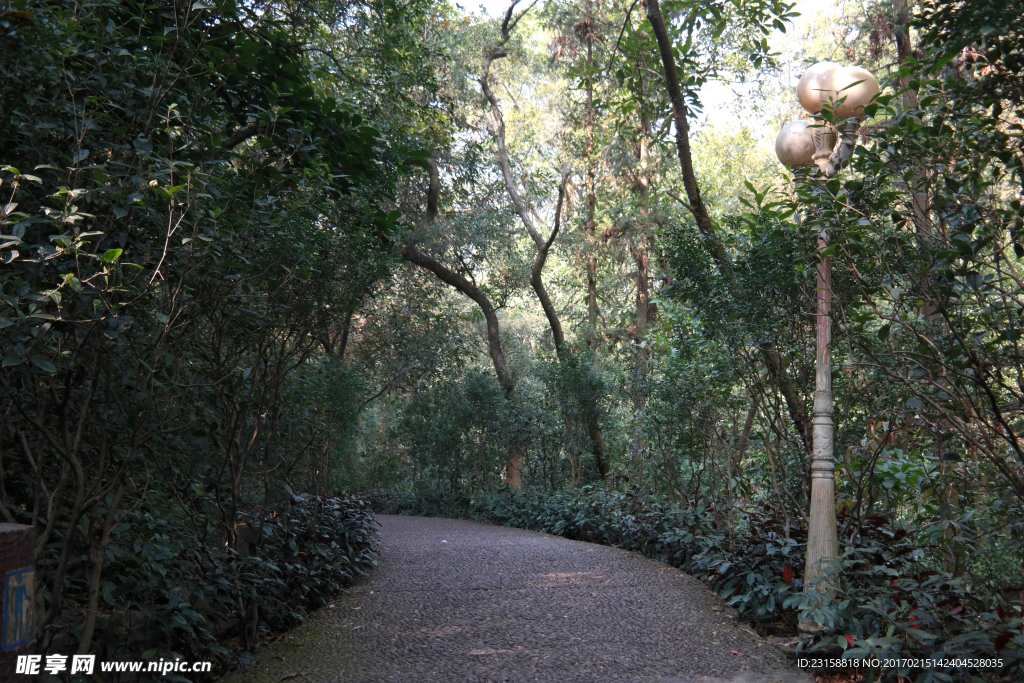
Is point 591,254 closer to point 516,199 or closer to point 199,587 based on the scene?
point 516,199

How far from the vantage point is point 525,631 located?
5102 millimetres

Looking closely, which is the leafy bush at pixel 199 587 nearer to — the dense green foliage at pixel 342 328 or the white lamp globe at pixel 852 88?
the dense green foliage at pixel 342 328

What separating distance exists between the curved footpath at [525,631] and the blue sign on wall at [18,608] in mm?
2611

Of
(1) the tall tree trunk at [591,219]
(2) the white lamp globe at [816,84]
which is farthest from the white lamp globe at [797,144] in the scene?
(1) the tall tree trunk at [591,219]

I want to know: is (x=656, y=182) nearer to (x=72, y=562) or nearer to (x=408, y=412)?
(x=408, y=412)

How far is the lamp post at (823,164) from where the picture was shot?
14.8 feet

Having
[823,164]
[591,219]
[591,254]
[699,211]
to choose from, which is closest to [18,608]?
[823,164]

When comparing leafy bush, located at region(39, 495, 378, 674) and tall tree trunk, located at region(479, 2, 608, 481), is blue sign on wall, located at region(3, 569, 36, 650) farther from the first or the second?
tall tree trunk, located at region(479, 2, 608, 481)

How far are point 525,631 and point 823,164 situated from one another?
3.87m

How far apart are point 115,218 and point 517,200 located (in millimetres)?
11796

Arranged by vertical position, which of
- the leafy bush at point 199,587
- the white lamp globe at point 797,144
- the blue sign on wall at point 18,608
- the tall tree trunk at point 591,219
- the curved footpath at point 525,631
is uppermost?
the tall tree trunk at point 591,219

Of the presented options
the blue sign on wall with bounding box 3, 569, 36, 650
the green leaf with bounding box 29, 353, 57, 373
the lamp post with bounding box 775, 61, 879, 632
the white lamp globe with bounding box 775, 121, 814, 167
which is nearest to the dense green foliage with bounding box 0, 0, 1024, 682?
the green leaf with bounding box 29, 353, 57, 373

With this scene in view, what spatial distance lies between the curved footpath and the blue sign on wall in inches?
103

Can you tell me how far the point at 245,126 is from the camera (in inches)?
211
